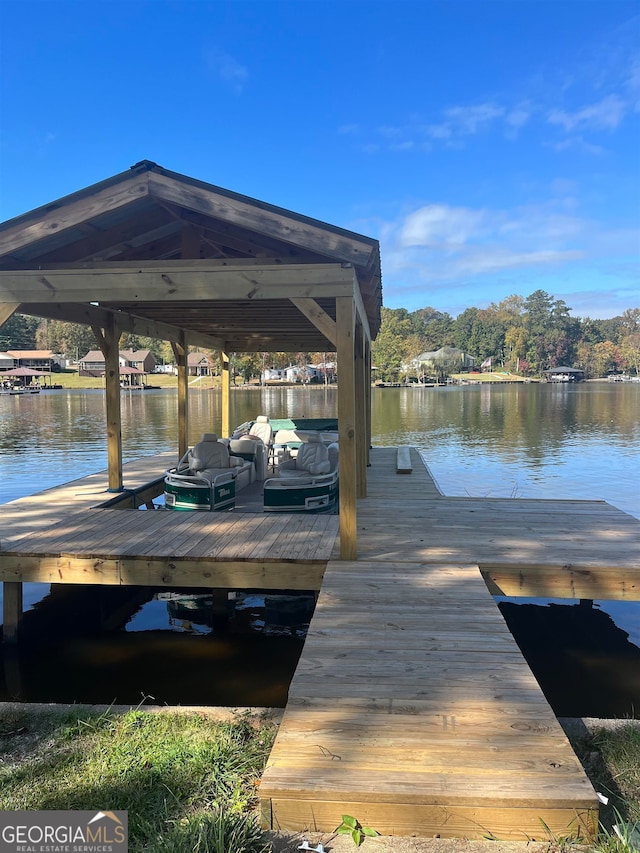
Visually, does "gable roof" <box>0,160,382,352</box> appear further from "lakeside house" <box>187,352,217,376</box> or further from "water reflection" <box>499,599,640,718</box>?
"lakeside house" <box>187,352,217,376</box>

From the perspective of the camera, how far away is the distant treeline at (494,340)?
278 ft

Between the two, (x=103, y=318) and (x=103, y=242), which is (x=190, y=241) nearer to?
(x=103, y=242)

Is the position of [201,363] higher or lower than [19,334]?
lower

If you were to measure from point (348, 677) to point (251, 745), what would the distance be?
0.65 metres

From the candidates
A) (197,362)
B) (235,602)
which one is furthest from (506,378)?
(235,602)

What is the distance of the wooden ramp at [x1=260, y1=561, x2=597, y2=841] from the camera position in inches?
94.4

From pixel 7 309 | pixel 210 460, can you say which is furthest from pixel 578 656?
pixel 7 309

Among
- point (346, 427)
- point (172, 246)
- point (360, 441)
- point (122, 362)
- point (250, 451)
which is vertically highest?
point (122, 362)

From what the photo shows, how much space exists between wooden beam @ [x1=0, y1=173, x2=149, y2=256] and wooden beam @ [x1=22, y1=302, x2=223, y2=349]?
1.11m

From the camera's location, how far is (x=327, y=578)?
504 cm

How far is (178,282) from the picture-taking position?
5699 millimetres

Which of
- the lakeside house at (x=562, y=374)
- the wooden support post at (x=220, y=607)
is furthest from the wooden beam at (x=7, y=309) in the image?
the lakeside house at (x=562, y=374)

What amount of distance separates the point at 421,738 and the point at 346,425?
3.14 meters

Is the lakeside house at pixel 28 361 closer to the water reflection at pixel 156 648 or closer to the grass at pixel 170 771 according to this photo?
the water reflection at pixel 156 648
